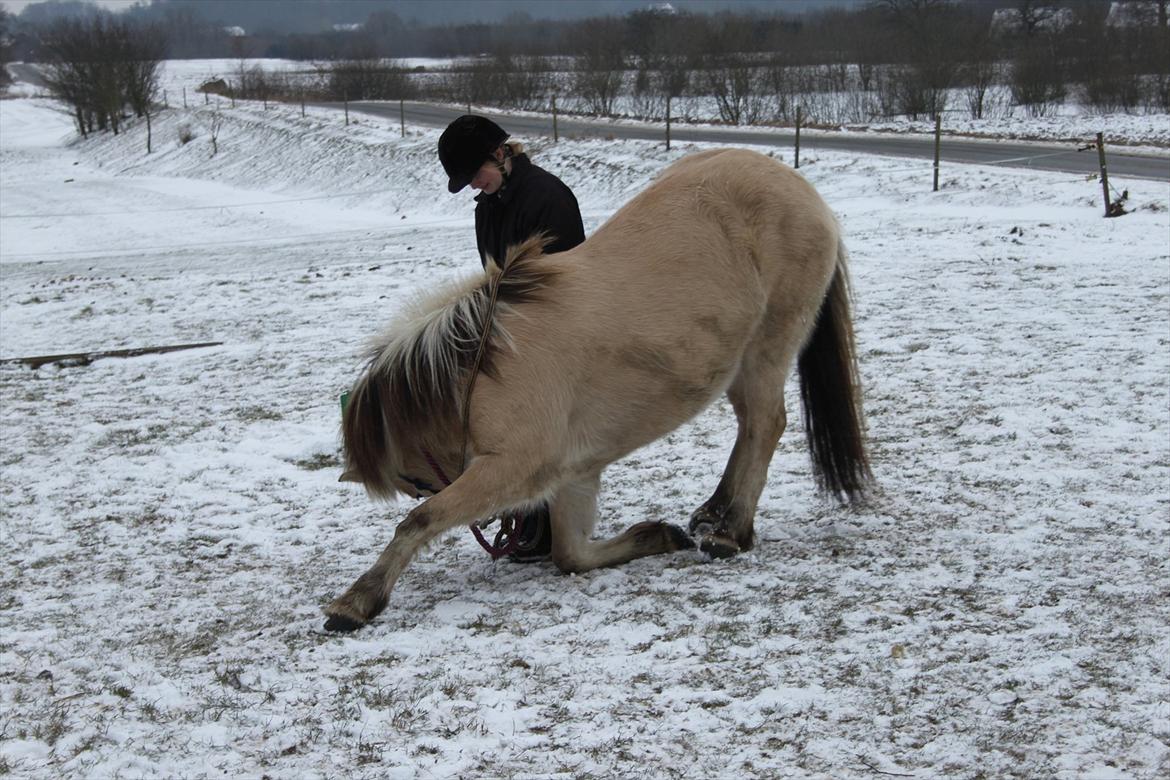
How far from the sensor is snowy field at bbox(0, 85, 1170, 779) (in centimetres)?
305

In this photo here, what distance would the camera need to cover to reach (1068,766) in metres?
2.78

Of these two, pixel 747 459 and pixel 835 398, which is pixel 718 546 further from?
pixel 835 398

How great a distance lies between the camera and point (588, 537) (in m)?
4.50

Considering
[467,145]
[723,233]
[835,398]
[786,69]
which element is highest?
[786,69]

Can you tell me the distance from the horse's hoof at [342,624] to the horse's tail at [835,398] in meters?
2.24

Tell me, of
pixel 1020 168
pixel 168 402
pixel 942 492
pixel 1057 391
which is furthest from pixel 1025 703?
pixel 1020 168

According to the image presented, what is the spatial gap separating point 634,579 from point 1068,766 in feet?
6.25

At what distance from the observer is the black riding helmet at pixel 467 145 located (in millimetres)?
4512

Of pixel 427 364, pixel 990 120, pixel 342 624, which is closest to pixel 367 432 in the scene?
pixel 427 364

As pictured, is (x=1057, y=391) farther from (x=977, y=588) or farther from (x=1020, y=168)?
(x=1020, y=168)

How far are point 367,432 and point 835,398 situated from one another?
2172mm

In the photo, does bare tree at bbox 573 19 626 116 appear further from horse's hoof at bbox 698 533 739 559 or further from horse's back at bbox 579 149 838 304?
horse's hoof at bbox 698 533 739 559

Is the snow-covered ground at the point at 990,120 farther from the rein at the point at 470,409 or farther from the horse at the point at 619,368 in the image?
the rein at the point at 470,409

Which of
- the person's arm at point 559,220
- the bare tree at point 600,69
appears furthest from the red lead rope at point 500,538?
the bare tree at point 600,69
